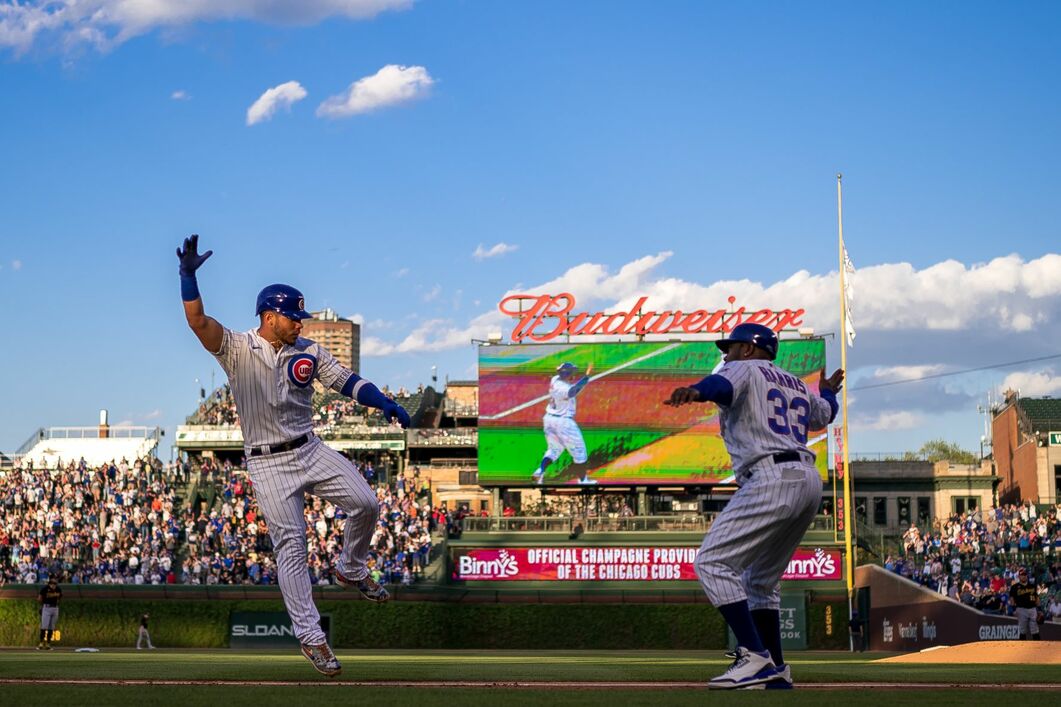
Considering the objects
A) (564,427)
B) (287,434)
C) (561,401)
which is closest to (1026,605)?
(287,434)

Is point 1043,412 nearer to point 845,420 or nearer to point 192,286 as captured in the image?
point 845,420

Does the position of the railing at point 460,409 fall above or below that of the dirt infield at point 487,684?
above

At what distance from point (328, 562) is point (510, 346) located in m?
10.6

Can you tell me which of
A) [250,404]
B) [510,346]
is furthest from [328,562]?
[250,404]

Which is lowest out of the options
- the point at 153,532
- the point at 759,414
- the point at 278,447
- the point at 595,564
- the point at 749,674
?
the point at 595,564

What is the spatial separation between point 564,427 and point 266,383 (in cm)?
3747

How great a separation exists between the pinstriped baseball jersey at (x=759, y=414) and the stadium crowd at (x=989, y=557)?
2773cm

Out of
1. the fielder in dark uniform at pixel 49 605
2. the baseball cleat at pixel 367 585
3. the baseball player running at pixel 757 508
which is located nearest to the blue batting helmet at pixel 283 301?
the baseball cleat at pixel 367 585

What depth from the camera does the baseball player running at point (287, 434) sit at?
9891 millimetres

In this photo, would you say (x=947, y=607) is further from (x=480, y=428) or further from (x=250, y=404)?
(x=250, y=404)

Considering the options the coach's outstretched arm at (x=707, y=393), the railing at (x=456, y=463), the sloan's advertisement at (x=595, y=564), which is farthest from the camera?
the railing at (x=456, y=463)

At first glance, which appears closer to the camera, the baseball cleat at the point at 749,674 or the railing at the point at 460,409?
the baseball cleat at the point at 749,674

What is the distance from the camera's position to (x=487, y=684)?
9.41m

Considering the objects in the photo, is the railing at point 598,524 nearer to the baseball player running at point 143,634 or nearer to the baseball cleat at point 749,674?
the baseball player running at point 143,634
